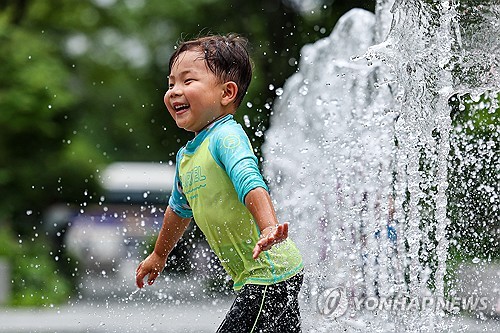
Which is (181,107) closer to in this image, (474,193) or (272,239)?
(272,239)

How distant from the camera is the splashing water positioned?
4.27 meters

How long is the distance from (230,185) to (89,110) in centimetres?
2558

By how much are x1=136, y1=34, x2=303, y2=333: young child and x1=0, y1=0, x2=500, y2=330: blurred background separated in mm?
4128

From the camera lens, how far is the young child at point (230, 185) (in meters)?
3.10

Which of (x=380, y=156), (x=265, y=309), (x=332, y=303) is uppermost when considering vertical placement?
(x=265, y=309)

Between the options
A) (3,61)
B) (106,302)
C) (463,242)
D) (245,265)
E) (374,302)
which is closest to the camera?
(245,265)

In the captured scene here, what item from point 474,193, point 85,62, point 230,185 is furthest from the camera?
point 85,62

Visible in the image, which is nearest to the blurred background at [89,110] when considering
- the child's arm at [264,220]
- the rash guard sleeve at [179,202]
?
the rash guard sleeve at [179,202]

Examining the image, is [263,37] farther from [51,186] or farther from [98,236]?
[98,236]

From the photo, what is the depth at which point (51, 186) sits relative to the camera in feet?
60.9

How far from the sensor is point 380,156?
645 cm

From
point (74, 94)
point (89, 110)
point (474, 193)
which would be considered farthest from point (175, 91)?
point (89, 110)

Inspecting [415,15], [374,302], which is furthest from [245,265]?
[374,302]

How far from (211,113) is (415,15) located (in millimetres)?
1343
